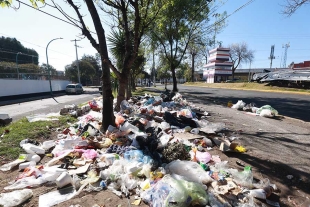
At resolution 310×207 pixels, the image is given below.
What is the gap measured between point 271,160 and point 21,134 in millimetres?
5243

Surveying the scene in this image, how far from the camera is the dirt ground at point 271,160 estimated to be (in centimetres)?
241

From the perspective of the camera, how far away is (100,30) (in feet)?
15.4

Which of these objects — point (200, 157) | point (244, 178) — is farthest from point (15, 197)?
point (244, 178)

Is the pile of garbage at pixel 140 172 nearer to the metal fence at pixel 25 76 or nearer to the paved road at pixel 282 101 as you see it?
the paved road at pixel 282 101

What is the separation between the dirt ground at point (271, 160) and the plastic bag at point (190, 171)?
2.20 ft

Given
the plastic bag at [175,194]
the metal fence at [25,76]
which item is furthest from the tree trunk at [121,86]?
the metal fence at [25,76]

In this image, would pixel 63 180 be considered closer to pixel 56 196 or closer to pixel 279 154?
pixel 56 196

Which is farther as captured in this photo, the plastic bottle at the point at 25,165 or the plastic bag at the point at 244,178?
the plastic bottle at the point at 25,165

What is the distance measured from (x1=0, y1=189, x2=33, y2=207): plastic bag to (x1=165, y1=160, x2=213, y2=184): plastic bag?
5.85 ft

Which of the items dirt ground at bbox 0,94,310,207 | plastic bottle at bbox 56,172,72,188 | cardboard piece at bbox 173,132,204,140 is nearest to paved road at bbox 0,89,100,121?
dirt ground at bbox 0,94,310,207

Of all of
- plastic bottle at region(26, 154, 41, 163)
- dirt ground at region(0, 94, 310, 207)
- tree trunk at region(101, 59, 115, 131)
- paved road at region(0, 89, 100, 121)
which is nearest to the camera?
dirt ground at region(0, 94, 310, 207)

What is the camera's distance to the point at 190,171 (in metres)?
2.65

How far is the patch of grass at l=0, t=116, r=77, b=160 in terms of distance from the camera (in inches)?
151

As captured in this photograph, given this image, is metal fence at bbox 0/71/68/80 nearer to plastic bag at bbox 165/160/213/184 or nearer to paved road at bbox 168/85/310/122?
paved road at bbox 168/85/310/122
